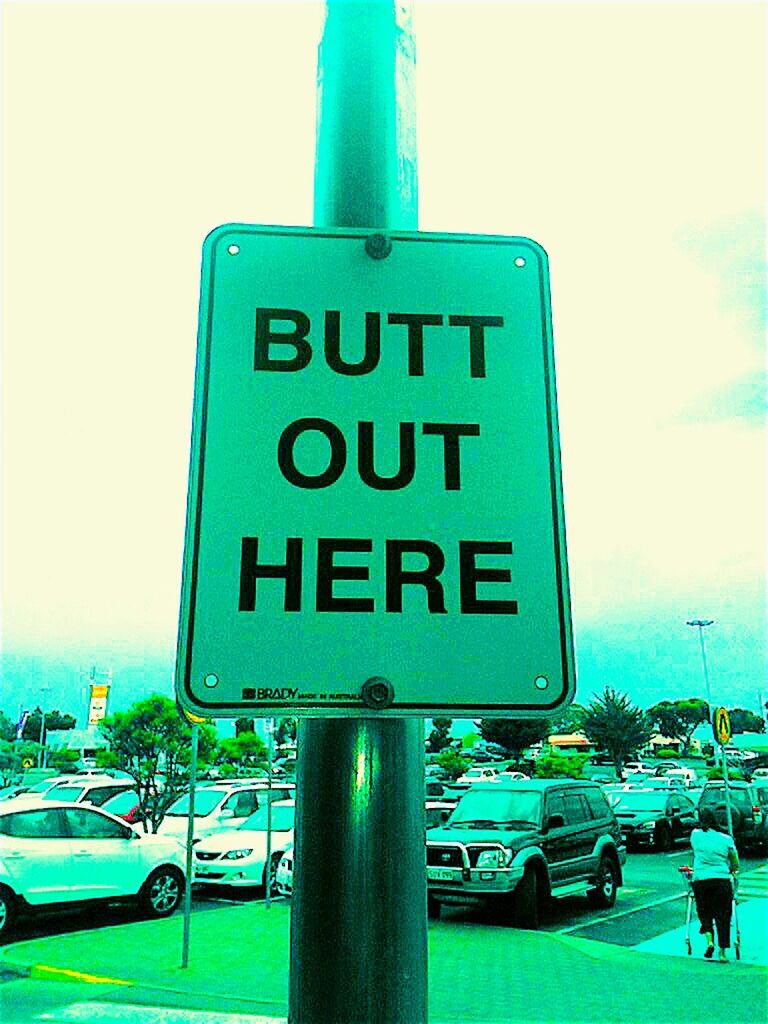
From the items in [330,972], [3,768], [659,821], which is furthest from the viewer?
[3,768]

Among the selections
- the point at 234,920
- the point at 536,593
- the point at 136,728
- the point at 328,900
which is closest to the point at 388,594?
the point at 536,593

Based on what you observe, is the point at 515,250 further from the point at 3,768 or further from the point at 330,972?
the point at 3,768

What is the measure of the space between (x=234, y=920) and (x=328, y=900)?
11670 millimetres

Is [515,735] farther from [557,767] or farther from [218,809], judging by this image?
[218,809]

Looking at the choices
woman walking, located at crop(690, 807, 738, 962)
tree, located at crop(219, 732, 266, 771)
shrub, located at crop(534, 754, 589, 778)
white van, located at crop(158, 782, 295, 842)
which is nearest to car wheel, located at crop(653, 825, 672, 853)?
white van, located at crop(158, 782, 295, 842)

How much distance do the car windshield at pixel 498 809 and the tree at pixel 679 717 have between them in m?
43.4

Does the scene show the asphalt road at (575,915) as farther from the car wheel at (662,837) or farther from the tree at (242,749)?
the tree at (242,749)

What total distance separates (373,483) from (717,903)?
388 inches

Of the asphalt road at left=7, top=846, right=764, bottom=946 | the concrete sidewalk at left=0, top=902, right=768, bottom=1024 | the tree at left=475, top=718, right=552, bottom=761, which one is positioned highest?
the tree at left=475, top=718, right=552, bottom=761

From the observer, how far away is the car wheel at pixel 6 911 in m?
11.2

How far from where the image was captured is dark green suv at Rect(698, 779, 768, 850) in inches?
802

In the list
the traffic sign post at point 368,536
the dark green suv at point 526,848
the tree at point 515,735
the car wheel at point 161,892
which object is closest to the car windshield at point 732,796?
the dark green suv at point 526,848

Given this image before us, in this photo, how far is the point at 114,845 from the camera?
12.2 m

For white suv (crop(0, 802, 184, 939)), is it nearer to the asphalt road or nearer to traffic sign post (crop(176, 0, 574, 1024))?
the asphalt road
